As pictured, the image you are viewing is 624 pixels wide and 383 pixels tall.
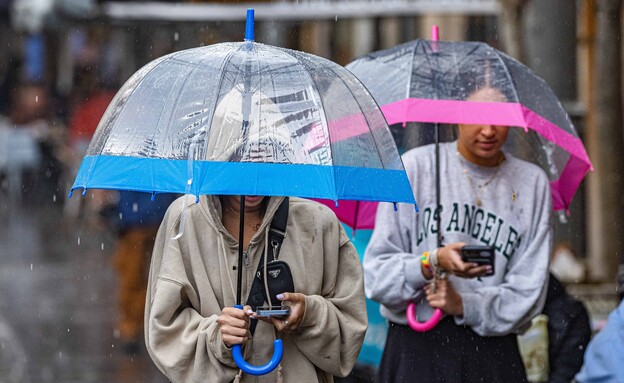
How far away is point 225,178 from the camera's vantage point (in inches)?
159

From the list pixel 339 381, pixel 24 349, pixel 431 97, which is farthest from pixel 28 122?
pixel 431 97

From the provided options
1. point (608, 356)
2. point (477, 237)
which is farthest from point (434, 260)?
point (608, 356)

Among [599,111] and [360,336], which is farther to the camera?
[599,111]

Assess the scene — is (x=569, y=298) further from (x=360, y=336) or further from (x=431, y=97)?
(x=360, y=336)

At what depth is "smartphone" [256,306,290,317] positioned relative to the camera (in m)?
4.35

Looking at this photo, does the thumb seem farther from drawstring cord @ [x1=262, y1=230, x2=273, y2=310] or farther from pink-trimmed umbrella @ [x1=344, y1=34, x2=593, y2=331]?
pink-trimmed umbrella @ [x1=344, y1=34, x2=593, y2=331]

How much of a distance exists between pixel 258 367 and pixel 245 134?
811mm

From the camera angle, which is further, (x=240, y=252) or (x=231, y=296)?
(x=231, y=296)

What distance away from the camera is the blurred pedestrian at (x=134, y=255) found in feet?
33.1

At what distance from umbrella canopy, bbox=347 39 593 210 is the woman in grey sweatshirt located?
195 mm

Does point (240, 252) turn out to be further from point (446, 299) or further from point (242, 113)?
point (446, 299)

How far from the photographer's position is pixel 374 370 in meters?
6.85

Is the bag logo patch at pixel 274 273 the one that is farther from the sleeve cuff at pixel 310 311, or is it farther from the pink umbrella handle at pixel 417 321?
the pink umbrella handle at pixel 417 321

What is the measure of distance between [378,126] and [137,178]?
2.85 feet
